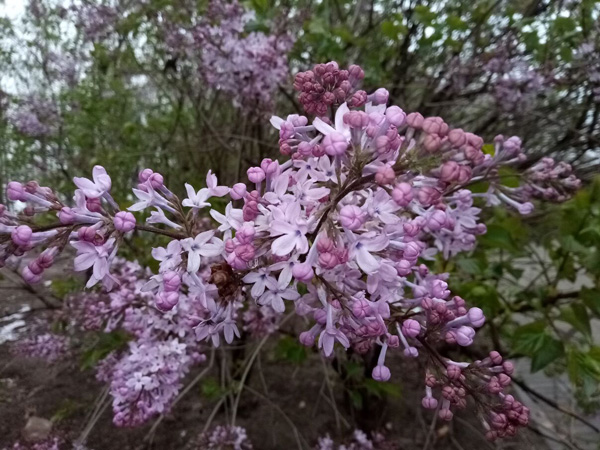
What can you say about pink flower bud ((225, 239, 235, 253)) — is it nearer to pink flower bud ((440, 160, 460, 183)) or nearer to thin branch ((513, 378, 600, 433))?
pink flower bud ((440, 160, 460, 183))

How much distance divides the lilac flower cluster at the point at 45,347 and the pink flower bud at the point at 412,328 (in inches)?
76.4

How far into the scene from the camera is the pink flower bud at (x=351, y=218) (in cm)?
82

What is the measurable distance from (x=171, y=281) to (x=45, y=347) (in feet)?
5.93

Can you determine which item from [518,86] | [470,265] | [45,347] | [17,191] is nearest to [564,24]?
[518,86]

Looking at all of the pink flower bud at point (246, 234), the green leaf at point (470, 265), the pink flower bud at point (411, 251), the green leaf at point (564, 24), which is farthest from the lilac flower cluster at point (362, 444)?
the green leaf at point (564, 24)

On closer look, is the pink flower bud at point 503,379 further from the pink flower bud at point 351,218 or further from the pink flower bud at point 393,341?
the pink flower bud at point 351,218

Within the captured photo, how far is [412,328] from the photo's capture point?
988 mm

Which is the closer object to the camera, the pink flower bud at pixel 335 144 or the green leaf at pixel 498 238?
the pink flower bud at pixel 335 144

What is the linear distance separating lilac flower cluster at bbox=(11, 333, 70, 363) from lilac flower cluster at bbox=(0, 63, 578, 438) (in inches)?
63.9

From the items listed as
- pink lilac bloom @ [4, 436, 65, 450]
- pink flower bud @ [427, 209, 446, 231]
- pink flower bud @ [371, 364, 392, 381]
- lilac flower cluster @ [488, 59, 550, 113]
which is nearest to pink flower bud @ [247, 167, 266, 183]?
pink flower bud @ [427, 209, 446, 231]

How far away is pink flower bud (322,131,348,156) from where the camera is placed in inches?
32.4

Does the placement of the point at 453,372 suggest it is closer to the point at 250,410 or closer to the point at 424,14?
the point at 250,410

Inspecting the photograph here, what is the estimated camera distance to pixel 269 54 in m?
2.41

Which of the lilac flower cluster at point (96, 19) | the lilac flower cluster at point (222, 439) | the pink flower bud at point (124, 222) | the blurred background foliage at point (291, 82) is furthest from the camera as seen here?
the lilac flower cluster at point (96, 19)
